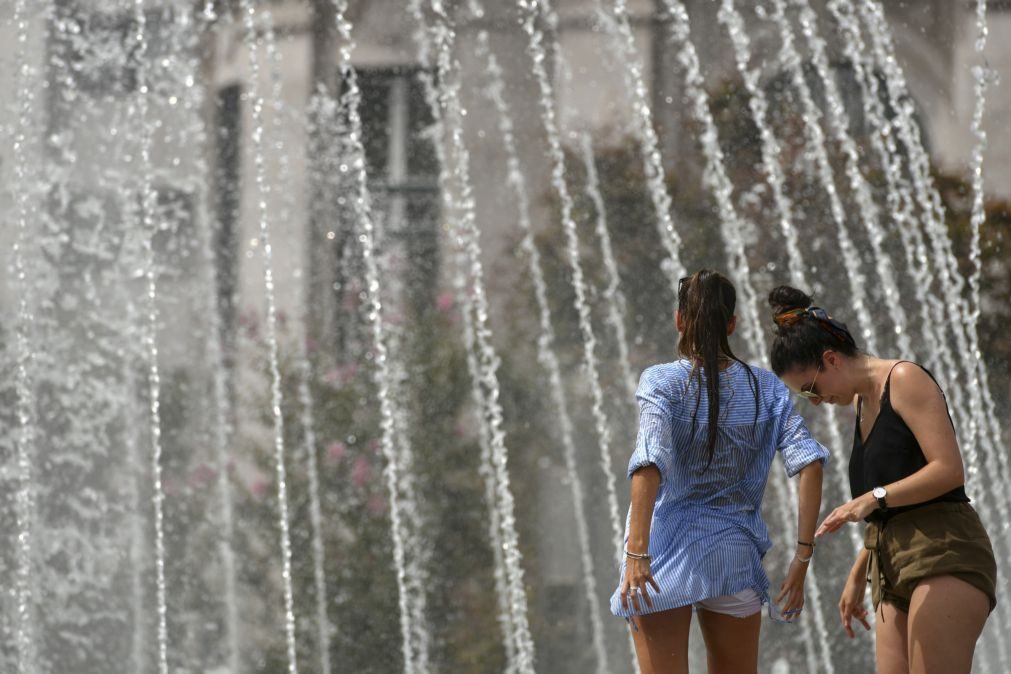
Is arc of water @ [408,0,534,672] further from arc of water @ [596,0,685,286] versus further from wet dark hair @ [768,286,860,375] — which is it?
wet dark hair @ [768,286,860,375]

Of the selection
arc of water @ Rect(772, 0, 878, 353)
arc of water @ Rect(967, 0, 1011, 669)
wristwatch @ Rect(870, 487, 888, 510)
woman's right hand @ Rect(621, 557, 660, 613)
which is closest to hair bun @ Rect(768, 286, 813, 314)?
wristwatch @ Rect(870, 487, 888, 510)

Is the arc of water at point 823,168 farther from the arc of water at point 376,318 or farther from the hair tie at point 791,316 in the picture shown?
the hair tie at point 791,316

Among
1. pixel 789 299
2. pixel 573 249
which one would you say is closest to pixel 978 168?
pixel 573 249

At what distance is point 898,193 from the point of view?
7.23m

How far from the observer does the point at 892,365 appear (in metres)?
2.55

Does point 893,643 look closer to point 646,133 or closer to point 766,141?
point 766,141

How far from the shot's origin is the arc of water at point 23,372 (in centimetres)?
655

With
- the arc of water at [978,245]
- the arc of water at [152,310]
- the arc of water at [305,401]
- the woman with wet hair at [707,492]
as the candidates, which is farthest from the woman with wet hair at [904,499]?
the arc of water at [152,310]

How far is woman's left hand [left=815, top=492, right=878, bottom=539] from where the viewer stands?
2379 millimetres

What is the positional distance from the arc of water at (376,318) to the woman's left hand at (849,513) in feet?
15.4

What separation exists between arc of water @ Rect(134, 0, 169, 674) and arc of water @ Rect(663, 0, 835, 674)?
3.25m

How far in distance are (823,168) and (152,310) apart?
3.96 m

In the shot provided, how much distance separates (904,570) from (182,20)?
→ 653 centimetres

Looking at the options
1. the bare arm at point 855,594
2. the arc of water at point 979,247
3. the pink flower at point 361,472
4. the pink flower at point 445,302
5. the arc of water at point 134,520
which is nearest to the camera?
the bare arm at point 855,594
